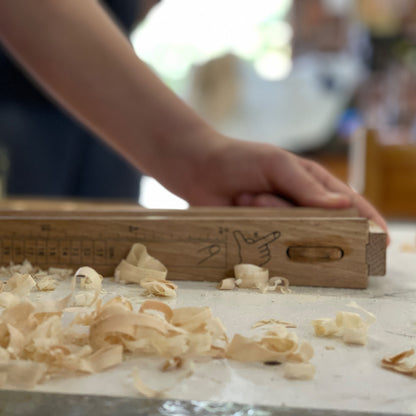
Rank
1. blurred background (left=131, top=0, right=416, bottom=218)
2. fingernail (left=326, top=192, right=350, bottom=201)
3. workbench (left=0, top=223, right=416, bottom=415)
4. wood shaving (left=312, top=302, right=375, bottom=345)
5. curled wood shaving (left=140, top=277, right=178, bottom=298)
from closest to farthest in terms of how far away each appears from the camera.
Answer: workbench (left=0, top=223, right=416, bottom=415), wood shaving (left=312, top=302, right=375, bottom=345), curled wood shaving (left=140, top=277, right=178, bottom=298), fingernail (left=326, top=192, right=350, bottom=201), blurred background (left=131, top=0, right=416, bottom=218)

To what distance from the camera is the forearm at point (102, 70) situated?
831mm

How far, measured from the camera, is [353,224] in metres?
0.63

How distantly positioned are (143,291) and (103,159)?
1184 mm

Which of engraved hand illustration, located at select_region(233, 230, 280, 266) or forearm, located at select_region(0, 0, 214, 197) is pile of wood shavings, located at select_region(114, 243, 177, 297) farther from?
forearm, located at select_region(0, 0, 214, 197)

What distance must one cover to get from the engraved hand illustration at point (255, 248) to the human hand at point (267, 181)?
0.54 ft

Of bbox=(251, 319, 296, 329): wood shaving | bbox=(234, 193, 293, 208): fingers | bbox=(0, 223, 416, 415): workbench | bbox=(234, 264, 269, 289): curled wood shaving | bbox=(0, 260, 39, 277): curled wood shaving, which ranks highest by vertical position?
bbox=(234, 193, 293, 208): fingers

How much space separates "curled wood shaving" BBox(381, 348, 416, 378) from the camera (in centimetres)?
37

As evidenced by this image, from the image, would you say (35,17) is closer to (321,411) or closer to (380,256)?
(380,256)

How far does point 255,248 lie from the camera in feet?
2.08

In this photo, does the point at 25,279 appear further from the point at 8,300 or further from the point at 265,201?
the point at 265,201

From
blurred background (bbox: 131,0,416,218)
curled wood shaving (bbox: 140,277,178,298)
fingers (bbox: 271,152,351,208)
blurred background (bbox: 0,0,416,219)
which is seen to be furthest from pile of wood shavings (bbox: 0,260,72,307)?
blurred background (bbox: 131,0,416,218)

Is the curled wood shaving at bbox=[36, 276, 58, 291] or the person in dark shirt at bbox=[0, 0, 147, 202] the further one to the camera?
the person in dark shirt at bbox=[0, 0, 147, 202]

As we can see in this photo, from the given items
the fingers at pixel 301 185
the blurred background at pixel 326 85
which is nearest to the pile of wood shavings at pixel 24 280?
the fingers at pixel 301 185

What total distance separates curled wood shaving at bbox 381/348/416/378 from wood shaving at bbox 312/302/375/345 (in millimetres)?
37
